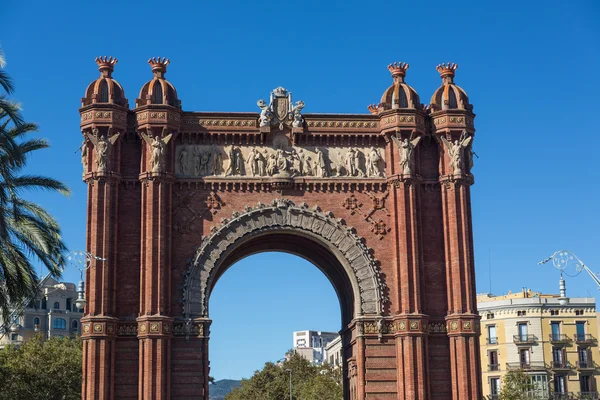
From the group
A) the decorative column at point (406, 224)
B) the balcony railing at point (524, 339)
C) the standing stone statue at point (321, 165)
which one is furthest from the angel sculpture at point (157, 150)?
the balcony railing at point (524, 339)

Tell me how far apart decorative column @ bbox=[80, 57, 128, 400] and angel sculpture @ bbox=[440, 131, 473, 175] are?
43.7ft

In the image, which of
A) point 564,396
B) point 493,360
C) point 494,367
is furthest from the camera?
point 493,360

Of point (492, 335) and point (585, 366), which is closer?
point (585, 366)

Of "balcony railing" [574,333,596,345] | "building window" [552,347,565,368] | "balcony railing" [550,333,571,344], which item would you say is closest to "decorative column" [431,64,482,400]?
"balcony railing" [550,333,571,344]

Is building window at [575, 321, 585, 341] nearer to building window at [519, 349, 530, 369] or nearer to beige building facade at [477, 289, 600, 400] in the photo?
beige building facade at [477, 289, 600, 400]

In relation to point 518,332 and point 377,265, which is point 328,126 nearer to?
point 377,265

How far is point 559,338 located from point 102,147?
47.7 m

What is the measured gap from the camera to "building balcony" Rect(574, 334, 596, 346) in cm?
7694

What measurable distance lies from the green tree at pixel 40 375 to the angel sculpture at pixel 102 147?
16361mm

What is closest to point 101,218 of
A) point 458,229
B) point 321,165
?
point 321,165

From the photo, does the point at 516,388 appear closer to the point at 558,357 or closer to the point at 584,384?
the point at 558,357

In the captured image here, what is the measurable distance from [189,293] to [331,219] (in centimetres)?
650

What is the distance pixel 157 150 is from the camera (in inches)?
1619

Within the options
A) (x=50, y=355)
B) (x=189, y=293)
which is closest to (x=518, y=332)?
(x=50, y=355)
